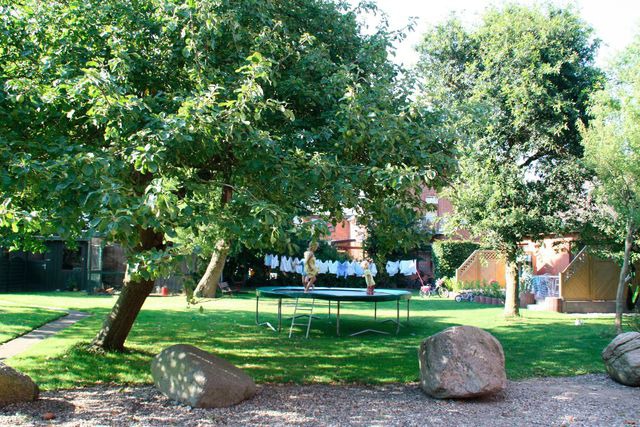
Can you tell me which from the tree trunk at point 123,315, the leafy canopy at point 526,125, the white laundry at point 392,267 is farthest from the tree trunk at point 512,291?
the white laundry at point 392,267

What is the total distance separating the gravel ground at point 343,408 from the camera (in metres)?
6.58

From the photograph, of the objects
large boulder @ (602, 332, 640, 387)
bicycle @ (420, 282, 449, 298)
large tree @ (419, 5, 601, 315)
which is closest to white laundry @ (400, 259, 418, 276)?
bicycle @ (420, 282, 449, 298)

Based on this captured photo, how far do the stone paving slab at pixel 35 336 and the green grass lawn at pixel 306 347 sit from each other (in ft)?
0.85

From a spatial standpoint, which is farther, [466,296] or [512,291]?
[466,296]

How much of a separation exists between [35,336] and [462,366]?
9.06 meters

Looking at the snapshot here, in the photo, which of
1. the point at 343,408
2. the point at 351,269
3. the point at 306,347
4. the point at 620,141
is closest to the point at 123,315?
the point at 306,347

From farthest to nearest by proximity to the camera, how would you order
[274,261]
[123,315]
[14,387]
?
[274,261], [123,315], [14,387]

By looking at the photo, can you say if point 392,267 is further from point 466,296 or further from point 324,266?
point 466,296

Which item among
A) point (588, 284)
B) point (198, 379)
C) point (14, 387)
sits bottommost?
point (14, 387)

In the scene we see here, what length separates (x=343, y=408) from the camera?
23.7 ft

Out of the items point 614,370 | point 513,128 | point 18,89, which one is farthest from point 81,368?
point 513,128

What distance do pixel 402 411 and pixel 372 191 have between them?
2893 mm

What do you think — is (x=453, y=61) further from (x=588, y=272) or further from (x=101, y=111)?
(x=101, y=111)

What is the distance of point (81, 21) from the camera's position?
7715 millimetres
